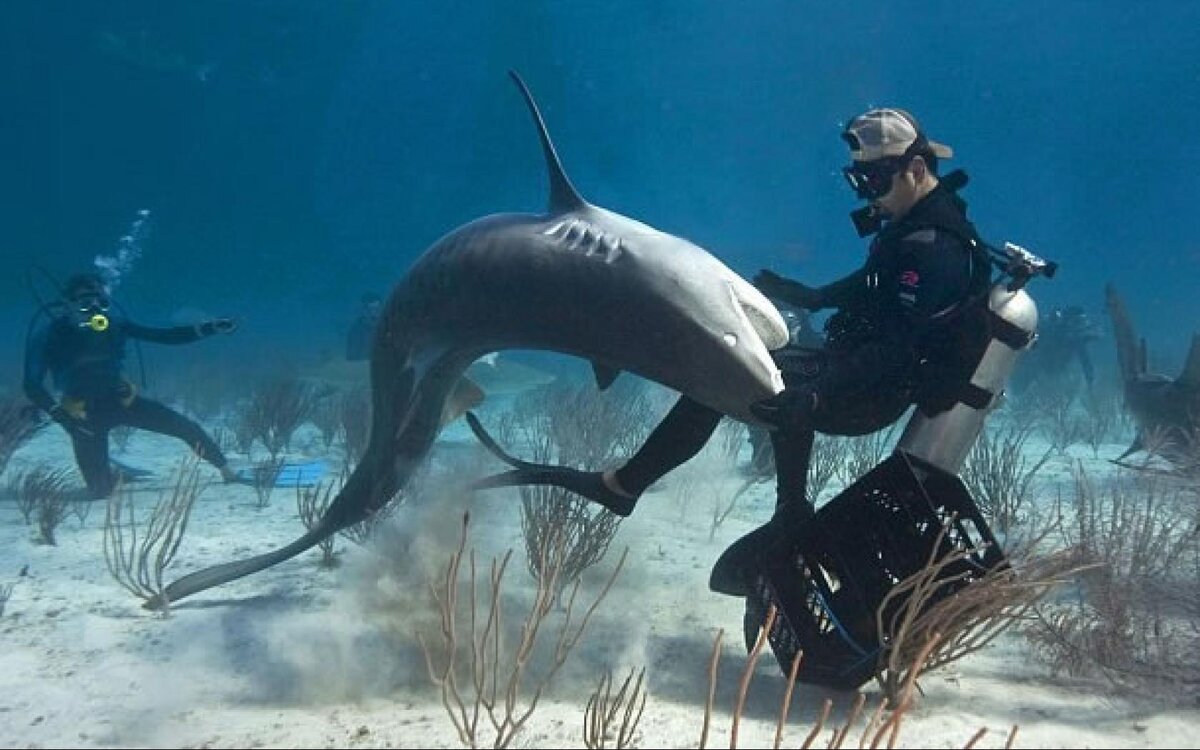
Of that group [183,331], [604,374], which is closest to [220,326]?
[183,331]

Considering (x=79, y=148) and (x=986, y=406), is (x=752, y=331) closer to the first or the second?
(x=986, y=406)

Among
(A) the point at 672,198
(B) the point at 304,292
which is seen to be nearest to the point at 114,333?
(B) the point at 304,292

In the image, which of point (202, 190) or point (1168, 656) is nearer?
point (1168, 656)

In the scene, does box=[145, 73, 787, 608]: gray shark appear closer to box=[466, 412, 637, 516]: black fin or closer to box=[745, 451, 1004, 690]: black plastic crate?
box=[466, 412, 637, 516]: black fin

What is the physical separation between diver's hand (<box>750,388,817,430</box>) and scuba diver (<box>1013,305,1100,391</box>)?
1393 centimetres

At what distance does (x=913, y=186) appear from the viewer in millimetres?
3312

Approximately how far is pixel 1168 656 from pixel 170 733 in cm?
457

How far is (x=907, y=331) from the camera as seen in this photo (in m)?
2.94

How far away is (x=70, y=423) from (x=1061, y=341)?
16.6 m

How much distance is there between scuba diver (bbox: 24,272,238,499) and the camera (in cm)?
828

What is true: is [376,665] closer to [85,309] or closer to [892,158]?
[892,158]

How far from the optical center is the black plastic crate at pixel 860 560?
3.02m

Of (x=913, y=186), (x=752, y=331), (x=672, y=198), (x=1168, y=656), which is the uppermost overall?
(x=672, y=198)

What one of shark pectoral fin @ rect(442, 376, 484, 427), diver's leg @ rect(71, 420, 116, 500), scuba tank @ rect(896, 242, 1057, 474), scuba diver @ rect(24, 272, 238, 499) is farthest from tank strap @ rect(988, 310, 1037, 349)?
diver's leg @ rect(71, 420, 116, 500)
